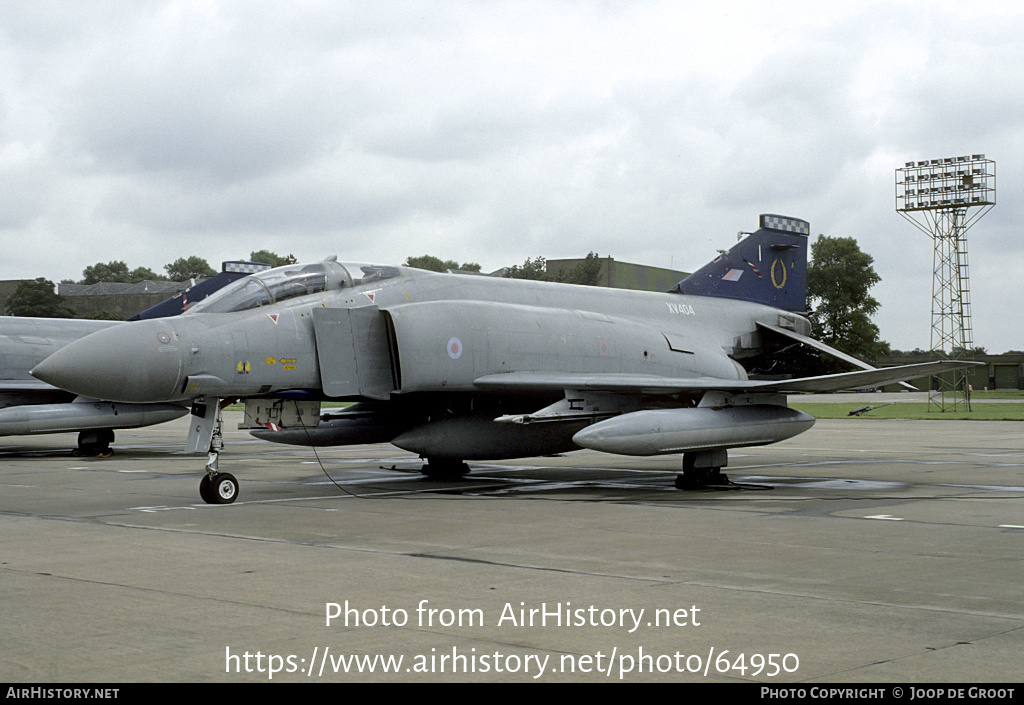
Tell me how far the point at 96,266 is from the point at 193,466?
127 metres

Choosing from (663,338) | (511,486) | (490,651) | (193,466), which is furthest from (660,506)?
(193,466)

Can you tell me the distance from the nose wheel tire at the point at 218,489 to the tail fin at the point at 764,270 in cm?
900

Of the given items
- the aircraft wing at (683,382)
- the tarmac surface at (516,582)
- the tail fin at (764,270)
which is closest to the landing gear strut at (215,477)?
the tarmac surface at (516,582)

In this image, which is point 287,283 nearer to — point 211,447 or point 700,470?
point 211,447

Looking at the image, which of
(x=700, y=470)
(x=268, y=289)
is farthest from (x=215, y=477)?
(x=700, y=470)

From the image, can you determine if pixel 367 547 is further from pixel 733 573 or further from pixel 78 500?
pixel 78 500

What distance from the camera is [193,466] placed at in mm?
17344

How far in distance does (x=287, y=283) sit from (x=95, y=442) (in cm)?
1142

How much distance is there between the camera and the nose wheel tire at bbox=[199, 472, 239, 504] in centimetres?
1084

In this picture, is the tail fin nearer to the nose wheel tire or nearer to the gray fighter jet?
the gray fighter jet

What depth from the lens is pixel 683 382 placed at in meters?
13.0

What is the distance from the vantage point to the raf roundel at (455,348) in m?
12.2

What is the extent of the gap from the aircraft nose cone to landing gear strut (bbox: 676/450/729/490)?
21.6ft

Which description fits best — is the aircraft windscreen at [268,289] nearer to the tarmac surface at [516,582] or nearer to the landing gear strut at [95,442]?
the tarmac surface at [516,582]
